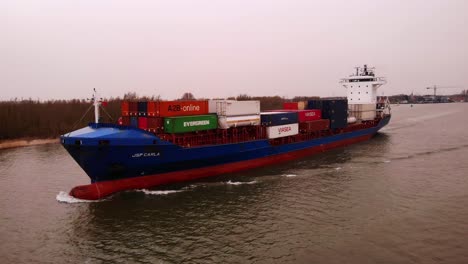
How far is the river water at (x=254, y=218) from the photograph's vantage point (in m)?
14.0

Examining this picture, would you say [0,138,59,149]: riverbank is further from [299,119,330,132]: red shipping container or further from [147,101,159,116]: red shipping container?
[299,119,330,132]: red shipping container

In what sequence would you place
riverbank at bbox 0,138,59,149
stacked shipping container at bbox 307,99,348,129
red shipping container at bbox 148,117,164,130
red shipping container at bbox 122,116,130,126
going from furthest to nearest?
riverbank at bbox 0,138,59,149
stacked shipping container at bbox 307,99,348,129
red shipping container at bbox 122,116,130,126
red shipping container at bbox 148,117,164,130

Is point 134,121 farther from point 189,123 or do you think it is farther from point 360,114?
point 360,114

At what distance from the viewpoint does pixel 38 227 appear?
16.9 m

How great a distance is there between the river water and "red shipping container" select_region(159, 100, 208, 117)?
16.2ft

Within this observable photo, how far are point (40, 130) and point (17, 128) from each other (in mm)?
2830

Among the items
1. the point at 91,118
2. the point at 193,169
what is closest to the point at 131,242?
the point at 193,169

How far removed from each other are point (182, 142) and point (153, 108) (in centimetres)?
302

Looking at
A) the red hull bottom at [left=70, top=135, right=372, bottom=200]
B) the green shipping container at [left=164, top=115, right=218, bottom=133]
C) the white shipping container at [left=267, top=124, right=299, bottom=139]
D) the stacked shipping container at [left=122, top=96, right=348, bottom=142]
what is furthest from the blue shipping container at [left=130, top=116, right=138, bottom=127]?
the white shipping container at [left=267, top=124, right=299, bottom=139]

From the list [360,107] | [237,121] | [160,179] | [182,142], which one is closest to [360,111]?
[360,107]

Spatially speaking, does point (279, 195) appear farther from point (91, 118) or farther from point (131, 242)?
point (91, 118)

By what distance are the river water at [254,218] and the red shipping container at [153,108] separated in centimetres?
512

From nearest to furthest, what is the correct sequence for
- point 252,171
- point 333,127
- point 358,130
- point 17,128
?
1. point 252,171
2. point 333,127
3. point 358,130
4. point 17,128

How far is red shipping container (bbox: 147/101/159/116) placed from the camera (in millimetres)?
23688
